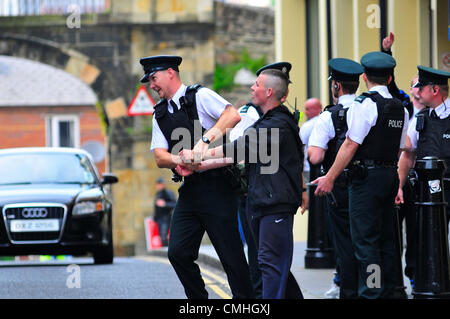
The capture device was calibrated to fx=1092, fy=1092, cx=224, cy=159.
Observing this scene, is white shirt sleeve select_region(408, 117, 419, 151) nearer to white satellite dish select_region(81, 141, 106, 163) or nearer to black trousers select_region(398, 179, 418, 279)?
black trousers select_region(398, 179, 418, 279)

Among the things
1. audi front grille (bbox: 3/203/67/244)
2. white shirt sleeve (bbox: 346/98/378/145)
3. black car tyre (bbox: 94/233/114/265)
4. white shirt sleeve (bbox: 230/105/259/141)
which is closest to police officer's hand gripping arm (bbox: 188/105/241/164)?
white shirt sleeve (bbox: 230/105/259/141)

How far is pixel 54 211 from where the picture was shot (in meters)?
13.8

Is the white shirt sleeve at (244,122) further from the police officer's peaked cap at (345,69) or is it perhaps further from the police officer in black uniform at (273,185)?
the police officer's peaked cap at (345,69)

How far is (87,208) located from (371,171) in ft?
21.9

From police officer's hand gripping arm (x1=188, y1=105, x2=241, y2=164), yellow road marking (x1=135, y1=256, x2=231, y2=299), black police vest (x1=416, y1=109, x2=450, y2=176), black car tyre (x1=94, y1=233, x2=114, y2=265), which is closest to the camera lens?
police officer's hand gripping arm (x1=188, y1=105, x2=241, y2=164)

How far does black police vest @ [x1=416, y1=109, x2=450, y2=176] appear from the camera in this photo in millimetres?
9188

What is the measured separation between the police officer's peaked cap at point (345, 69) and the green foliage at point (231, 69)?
1861cm

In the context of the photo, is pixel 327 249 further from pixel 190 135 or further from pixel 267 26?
pixel 267 26

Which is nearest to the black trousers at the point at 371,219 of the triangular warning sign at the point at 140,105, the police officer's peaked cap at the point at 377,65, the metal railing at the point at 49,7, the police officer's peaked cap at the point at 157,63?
the police officer's peaked cap at the point at 377,65

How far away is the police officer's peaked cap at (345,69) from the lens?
8648mm

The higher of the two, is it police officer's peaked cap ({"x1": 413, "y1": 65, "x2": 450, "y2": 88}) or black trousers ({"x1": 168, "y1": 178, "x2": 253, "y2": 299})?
police officer's peaked cap ({"x1": 413, "y1": 65, "x2": 450, "y2": 88})

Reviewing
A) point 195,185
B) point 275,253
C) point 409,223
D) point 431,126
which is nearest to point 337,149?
point 431,126

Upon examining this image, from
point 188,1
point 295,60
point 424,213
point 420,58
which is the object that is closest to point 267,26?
point 188,1

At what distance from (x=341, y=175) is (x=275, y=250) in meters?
1.14
